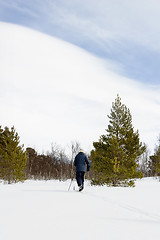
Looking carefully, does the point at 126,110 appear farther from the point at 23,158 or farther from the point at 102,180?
the point at 23,158

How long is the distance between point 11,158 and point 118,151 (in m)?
11.5

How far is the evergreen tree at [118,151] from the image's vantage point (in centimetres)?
2033

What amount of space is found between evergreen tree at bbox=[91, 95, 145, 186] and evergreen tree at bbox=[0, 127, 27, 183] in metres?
8.67

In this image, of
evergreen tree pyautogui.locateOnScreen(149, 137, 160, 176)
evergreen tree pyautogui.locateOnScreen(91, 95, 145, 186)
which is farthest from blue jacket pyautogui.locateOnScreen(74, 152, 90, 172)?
evergreen tree pyautogui.locateOnScreen(149, 137, 160, 176)

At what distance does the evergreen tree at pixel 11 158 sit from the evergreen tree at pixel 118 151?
867cm

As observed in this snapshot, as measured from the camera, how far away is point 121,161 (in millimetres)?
20719

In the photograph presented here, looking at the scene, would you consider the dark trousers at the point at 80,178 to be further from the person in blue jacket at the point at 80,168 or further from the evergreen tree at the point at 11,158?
the evergreen tree at the point at 11,158

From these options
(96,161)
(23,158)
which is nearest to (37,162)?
(23,158)

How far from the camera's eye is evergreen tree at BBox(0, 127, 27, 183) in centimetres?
2552

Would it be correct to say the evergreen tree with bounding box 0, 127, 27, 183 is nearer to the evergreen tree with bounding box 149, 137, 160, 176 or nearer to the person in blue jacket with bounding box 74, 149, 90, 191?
the person in blue jacket with bounding box 74, 149, 90, 191

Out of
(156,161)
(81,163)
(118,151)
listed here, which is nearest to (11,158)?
(118,151)

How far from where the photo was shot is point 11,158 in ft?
83.7

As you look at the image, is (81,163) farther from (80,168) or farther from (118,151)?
(118,151)

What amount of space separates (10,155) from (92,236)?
77.2 ft
